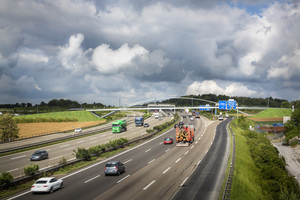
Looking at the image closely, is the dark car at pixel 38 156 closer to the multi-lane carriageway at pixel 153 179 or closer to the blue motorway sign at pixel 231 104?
the multi-lane carriageway at pixel 153 179

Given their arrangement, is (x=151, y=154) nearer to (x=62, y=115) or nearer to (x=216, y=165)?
(x=216, y=165)

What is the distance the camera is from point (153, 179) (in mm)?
30672

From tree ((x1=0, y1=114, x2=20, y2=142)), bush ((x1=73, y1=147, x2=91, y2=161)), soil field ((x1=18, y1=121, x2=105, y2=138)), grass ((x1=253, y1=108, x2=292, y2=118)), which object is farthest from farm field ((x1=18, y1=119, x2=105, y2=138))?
grass ((x1=253, y1=108, x2=292, y2=118))

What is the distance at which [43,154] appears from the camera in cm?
4409

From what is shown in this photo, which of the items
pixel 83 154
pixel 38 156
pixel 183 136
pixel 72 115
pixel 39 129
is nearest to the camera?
pixel 83 154

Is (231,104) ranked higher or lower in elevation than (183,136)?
higher

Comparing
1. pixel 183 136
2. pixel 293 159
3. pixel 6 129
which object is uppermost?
pixel 183 136

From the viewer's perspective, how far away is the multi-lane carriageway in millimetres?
24625

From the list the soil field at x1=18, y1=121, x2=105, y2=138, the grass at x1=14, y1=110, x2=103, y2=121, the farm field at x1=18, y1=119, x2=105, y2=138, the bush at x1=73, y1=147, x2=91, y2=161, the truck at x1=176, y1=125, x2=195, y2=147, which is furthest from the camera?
the grass at x1=14, y1=110, x2=103, y2=121

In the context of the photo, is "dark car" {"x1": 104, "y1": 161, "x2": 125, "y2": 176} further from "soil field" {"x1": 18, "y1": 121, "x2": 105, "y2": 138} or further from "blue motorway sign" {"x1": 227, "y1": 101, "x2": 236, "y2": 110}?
"blue motorway sign" {"x1": 227, "y1": 101, "x2": 236, "y2": 110}

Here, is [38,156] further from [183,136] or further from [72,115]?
[72,115]

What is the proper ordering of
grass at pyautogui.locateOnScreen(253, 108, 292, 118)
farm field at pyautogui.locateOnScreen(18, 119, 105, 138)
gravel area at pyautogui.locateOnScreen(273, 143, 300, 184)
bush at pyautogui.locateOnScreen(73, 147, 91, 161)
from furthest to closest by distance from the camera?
grass at pyautogui.locateOnScreen(253, 108, 292, 118), farm field at pyautogui.locateOnScreen(18, 119, 105, 138), gravel area at pyautogui.locateOnScreen(273, 143, 300, 184), bush at pyautogui.locateOnScreen(73, 147, 91, 161)

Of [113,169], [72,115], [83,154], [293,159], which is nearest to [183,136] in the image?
[83,154]

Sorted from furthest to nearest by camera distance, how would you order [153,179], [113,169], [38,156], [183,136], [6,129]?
[6,129]
[183,136]
[38,156]
[113,169]
[153,179]
